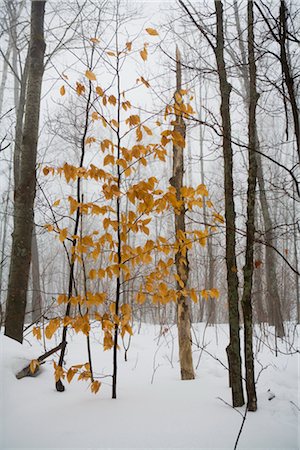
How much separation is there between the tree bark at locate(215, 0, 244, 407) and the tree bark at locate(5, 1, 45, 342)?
1.83 meters

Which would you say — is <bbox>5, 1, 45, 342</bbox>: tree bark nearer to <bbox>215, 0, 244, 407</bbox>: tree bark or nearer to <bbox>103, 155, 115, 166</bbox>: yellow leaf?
<bbox>103, 155, 115, 166</bbox>: yellow leaf

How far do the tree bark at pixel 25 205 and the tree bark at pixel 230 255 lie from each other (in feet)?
6.00

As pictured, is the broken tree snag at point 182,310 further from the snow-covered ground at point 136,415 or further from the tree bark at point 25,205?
the tree bark at point 25,205

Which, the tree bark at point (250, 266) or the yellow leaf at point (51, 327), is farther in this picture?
the tree bark at point (250, 266)

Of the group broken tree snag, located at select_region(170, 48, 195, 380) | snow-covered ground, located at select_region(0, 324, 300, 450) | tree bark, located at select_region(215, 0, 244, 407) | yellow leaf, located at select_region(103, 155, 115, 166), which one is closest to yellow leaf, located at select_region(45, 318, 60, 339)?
snow-covered ground, located at select_region(0, 324, 300, 450)

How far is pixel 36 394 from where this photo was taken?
6.68 feet

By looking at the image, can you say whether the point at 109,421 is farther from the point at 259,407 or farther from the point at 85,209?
the point at 85,209

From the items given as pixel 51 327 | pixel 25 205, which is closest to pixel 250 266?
pixel 51 327

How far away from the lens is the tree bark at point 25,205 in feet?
9.40

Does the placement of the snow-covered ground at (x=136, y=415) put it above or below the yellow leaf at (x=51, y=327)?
below

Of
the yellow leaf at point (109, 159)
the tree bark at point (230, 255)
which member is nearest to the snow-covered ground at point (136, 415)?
the tree bark at point (230, 255)

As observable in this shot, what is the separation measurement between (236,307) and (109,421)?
1054mm

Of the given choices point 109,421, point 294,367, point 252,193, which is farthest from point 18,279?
point 294,367

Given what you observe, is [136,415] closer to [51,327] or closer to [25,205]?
[51,327]
